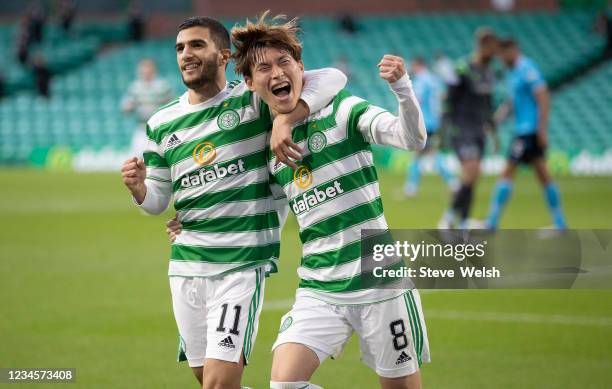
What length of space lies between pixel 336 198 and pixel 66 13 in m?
34.9

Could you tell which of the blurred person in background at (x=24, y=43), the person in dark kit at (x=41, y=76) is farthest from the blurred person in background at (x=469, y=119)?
the blurred person in background at (x=24, y=43)

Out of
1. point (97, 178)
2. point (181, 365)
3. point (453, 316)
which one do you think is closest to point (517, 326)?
point (453, 316)

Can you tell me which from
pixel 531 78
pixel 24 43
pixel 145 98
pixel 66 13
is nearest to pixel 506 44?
pixel 531 78

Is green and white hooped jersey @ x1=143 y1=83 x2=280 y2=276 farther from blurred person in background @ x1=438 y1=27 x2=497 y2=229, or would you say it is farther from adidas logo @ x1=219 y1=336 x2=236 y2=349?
blurred person in background @ x1=438 y1=27 x2=497 y2=229

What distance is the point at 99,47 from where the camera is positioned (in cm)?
3912

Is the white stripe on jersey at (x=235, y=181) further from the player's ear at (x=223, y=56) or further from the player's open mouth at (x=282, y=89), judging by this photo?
the player's ear at (x=223, y=56)

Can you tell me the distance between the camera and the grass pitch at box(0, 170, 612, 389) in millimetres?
7340

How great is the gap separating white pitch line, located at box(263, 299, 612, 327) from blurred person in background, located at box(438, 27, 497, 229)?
161 inches

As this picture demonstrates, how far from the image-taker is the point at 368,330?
5055 mm

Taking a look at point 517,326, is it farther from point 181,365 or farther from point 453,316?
point 181,365

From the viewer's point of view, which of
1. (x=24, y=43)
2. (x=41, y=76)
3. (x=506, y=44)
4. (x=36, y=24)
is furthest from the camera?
(x=36, y=24)

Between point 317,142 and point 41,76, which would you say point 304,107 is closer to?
point 317,142

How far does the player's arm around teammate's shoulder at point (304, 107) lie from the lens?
198 inches

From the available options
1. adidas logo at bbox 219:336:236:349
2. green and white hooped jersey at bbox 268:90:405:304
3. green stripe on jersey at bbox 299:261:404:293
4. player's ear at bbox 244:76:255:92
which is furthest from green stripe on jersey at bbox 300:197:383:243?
player's ear at bbox 244:76:255:92
